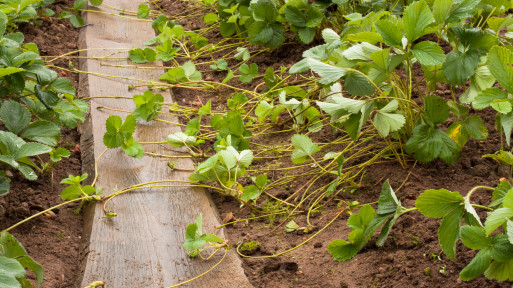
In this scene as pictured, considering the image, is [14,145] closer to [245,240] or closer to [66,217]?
[66,217]

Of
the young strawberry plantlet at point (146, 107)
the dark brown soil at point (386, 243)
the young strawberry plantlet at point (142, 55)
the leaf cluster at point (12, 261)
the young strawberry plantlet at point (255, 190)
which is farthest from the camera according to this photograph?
the young strawberry plantlet at point (142, 55)

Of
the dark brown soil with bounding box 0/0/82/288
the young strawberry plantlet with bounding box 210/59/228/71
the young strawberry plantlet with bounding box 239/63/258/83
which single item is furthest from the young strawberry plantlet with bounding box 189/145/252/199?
the young strawberry plantlet with bounding box 210/59/228/71

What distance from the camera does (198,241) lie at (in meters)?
1.68

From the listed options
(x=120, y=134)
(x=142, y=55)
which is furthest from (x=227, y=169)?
(x=142, y=55)

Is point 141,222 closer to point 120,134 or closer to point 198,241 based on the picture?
point 198,241

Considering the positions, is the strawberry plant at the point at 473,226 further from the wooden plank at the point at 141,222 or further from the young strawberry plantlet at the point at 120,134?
the young strawberry plantlet at the point at 120,134

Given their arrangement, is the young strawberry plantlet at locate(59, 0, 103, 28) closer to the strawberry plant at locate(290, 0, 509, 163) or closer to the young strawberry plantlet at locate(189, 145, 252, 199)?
the young strawberry plantlet at locate(189, 145, 252, 199)

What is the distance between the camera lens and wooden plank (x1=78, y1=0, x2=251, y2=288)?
167 cm

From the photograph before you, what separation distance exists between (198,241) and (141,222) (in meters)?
0.29

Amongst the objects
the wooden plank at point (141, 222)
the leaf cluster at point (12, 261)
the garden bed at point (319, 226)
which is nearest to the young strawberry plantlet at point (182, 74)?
the wooden plank at point (141, 222)

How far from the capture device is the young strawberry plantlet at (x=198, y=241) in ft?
5.47

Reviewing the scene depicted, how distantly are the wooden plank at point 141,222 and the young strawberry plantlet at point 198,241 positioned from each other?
28mm

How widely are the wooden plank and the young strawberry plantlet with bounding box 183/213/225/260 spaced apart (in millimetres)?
28

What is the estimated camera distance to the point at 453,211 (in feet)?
4.23
